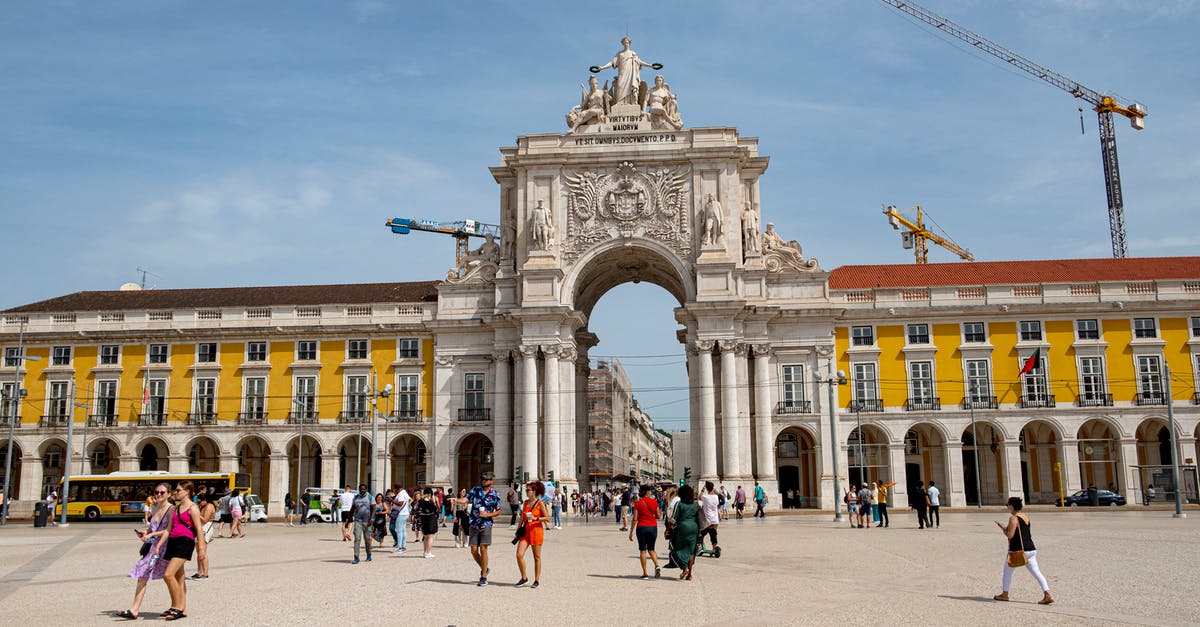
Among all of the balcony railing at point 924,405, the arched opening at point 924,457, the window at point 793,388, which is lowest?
the arched opening at point 924,457

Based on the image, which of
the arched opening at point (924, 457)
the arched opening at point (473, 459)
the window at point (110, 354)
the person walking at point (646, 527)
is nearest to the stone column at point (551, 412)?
the arched opening at point (473, 459)

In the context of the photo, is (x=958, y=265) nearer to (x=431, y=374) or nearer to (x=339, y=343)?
(x=431, y=374)

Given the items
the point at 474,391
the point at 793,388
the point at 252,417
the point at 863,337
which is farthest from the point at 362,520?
the point at 863,337

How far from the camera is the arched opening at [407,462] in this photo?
66938 mm

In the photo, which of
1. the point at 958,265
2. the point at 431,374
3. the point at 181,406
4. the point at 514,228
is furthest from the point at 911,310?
the point at 181,406

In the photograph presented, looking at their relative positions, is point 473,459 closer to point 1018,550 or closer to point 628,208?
point 628,208

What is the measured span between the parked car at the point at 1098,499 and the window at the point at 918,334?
461 inches

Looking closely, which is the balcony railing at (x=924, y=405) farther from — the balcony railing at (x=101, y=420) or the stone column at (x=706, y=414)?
the balcony railing at (x=101, y=420)

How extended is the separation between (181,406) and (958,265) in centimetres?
5067

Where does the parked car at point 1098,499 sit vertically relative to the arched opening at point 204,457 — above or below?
below

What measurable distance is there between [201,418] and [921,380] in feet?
145

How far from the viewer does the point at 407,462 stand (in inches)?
2672

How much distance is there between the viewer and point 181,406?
6494cm

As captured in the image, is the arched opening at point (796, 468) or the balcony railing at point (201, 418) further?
the arched opening at point (796, 468)
